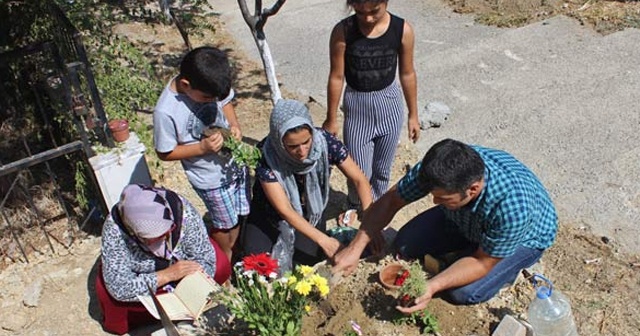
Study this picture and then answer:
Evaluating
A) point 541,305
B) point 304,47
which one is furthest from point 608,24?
point 541,305

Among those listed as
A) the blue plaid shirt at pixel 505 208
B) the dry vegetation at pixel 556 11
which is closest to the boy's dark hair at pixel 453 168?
the blue plaid shirt at pixel 505 208

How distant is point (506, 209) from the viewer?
2785 mm

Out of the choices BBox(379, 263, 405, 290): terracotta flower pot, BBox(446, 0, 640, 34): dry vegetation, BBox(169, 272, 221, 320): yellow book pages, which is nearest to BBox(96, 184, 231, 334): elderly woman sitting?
BBox(169, 272, 221, 320): yellow book pages

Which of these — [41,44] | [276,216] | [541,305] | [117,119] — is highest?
[41,44]

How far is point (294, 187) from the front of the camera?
339cm

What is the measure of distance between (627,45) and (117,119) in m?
5.51

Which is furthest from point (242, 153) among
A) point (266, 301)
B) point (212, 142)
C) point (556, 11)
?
point (556, 11)

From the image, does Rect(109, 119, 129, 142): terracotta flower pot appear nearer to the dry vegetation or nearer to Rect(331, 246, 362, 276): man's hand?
Rect(331, 246, 362, 276): man's hand

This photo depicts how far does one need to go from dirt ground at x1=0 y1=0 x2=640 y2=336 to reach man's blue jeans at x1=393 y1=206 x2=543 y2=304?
0.08 m

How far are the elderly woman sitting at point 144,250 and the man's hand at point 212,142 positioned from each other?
0.96 ft

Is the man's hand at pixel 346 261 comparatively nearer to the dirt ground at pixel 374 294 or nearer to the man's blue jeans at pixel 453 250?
the dirt ground at pixel 374 294

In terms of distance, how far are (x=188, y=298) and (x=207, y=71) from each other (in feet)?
3.69

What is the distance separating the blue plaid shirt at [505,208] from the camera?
279cm

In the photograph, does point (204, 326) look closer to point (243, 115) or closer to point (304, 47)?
point (243, 115)
